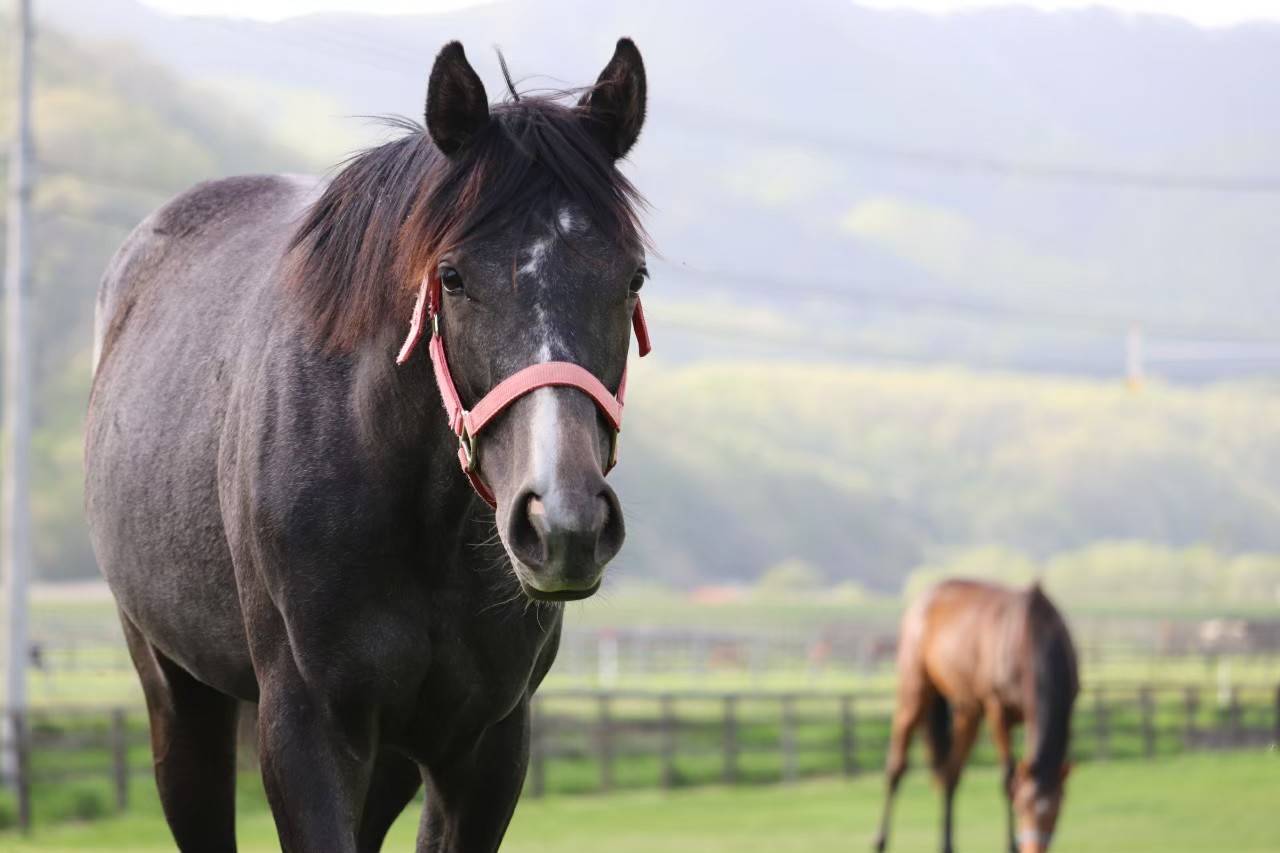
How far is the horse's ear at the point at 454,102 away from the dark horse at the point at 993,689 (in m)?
11.0

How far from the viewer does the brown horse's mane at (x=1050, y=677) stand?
14663 millimetres

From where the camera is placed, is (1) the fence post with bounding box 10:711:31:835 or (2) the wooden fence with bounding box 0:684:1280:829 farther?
(2) the wooden fence with bounding box 0:684:1280:829

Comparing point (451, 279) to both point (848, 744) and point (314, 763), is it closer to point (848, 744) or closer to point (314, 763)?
point (314, 763)

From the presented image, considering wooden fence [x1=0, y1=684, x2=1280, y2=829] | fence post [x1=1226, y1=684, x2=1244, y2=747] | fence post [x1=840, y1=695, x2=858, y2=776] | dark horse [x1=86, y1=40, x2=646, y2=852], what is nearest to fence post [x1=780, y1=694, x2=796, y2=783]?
wooden fence [x1=0, y1=684, x2=1280, y2=829]

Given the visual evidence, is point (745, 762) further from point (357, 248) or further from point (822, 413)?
point (822, 413)

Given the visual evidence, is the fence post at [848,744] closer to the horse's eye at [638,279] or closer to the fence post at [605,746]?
the fence post at [605,746]

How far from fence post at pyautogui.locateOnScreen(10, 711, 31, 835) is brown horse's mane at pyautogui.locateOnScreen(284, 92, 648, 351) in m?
13.1

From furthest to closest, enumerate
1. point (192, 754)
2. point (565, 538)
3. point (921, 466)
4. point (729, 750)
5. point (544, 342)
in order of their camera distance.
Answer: point (921, 466)
point (729, 750)
point (192, 754)
point (544, 342)
point (565, 538)

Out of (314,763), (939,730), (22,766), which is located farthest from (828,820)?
(314,763)

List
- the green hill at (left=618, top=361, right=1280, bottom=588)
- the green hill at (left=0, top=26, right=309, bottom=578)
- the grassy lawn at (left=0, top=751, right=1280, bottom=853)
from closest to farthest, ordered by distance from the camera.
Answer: the grassy lawn at (left=0, top=751, right=1280, bottom=853), the green hill at (left=0, top=26, right=309, bottom=578), the green hill at (left=618, top=361, right=1280, bottom=588)

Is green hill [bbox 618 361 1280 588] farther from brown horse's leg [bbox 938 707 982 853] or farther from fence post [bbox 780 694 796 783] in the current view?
brown horse's leg [bbox 938 707 982 853]

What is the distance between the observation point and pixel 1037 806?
13.6 m

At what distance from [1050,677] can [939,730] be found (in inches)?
108

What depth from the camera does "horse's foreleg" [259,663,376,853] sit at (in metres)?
3.43
